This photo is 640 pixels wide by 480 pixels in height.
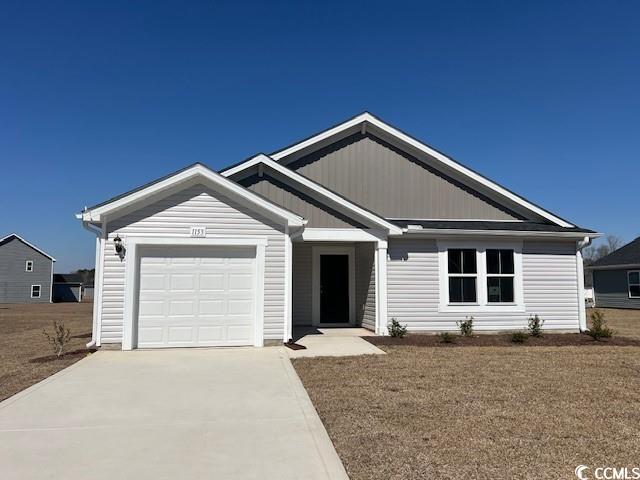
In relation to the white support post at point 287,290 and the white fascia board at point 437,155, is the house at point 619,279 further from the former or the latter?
the white support post at point 287,290

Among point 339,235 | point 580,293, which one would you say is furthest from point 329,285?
point 580,293

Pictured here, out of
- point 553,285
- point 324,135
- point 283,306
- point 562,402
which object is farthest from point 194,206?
point 553,285

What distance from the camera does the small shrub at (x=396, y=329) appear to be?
12.6m

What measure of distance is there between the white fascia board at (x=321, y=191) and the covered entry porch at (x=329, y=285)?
1.87 metres

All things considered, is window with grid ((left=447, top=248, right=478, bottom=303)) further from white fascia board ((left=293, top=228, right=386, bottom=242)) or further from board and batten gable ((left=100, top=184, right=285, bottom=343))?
board and batten gable ((left=100, top=184, right=285, bottom=343))

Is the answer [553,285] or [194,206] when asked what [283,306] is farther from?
[553,285]

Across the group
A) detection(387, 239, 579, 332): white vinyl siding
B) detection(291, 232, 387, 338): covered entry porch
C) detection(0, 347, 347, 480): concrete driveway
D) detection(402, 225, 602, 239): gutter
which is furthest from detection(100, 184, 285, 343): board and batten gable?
detection(402, 225, 602, 239): gutter

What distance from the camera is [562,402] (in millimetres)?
6402

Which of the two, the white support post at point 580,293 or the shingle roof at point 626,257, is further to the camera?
the shingle roof at point 626,257

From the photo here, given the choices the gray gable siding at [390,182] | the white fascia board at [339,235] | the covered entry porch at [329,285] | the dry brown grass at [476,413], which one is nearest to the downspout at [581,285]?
the gray gable siding at [390,182]

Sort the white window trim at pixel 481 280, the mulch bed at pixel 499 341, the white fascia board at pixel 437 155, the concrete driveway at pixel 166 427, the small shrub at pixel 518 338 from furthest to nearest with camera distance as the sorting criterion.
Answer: the white fascia board at pixel 437 155 → the white window trim at pixel 481 280 → the small shrub at pixel 518 338 → the mulch bed at pixel 499 341 → the concrete driveway at pixel 166 427

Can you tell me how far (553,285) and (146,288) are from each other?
11.0 meters

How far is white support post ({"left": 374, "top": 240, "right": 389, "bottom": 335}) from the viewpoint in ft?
42.6

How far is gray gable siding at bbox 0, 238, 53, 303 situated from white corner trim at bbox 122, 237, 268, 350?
152 feet
